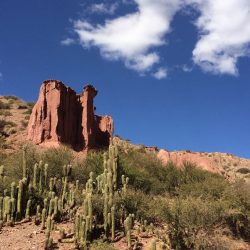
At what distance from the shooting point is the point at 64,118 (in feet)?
133

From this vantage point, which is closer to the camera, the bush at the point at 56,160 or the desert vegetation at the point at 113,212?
the desert vegetation at the point at 113,212

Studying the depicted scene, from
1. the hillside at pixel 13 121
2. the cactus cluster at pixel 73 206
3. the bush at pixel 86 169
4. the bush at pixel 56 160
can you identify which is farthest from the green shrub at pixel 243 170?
the cactus cluster at pixel 73 206

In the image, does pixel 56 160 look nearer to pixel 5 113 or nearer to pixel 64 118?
pixel 64 118

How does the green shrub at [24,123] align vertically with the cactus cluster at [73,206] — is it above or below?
above

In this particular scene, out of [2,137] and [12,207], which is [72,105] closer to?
[2,137]

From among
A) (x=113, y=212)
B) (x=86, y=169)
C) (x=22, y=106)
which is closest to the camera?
(x=113, y=212)

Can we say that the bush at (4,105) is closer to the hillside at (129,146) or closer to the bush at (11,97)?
the hillside at (129,146)

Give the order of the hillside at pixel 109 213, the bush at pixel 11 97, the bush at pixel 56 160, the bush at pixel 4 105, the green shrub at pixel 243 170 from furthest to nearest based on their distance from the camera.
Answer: the bush at pixel 11 97 → the green shrub at pixel 243 170 → the bush at pixel 4 105 → the bush at pixel 56 160 → the hillside at pixel 109 213

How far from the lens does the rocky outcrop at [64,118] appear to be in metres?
39.1

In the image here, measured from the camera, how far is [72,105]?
41.6m

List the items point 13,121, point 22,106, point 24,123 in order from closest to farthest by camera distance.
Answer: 1. point 24,123
2. point 13,121
3. point 22,106

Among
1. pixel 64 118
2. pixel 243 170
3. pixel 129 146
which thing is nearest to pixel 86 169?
pixel 64 118

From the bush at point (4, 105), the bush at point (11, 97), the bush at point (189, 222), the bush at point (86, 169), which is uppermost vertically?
the bush at point (11, 97)

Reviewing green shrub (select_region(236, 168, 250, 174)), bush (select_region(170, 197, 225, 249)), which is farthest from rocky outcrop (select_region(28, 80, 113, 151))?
green shrub (select_region(236, 168, 250, 174))
